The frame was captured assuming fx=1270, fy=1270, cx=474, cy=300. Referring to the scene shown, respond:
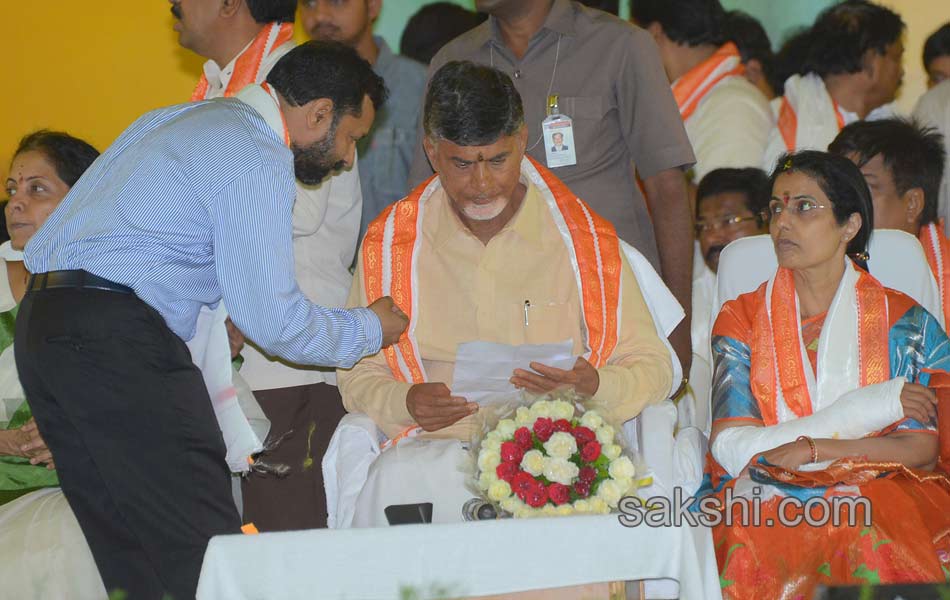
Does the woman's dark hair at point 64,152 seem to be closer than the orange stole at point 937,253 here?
Yes

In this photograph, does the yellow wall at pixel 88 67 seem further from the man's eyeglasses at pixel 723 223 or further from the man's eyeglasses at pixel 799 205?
the man's eyeglasses at pixel 799 205

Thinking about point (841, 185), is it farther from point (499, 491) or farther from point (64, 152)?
point (64, 152)

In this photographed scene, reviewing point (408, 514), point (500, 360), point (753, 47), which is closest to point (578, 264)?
point (500, 360)

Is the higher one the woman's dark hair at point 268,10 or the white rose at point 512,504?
the woman's dark hair at point 268,10

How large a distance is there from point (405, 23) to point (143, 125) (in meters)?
3.49

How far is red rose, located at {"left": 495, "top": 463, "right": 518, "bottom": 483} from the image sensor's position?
2.99 m

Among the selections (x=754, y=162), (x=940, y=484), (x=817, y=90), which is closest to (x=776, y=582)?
(x=940, y=484)

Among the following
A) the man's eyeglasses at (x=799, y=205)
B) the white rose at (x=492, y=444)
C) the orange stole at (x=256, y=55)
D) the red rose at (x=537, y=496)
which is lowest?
the red rose at (x=537, y=496)

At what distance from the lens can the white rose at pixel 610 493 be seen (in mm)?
2949

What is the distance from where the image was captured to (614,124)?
448 cm

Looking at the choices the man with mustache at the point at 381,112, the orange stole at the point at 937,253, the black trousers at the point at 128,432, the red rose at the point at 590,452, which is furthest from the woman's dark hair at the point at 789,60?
the black trousers at the point at 128,432

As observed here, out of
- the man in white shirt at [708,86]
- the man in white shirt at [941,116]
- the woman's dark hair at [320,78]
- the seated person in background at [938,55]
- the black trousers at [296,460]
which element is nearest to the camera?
the woman's dark hair at [320,78]

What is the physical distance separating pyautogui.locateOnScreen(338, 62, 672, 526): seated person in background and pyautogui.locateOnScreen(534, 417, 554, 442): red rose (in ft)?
1.99

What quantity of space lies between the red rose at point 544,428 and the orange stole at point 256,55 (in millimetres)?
1859
